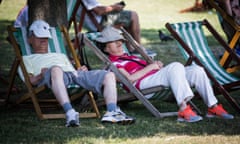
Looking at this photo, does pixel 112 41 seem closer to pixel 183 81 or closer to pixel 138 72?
pixel 138 72

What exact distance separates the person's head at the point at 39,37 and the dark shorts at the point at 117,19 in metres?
2.70

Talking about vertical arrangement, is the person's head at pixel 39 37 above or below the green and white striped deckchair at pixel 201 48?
above

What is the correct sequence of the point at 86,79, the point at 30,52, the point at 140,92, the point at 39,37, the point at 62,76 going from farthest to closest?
the point at 30,52
the point at 39,37
the point at 140,92
the point at 86,79
the point at 62,76

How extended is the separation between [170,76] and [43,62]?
136 centimetres

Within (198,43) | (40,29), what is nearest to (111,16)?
(198,43)

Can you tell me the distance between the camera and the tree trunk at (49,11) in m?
6.90

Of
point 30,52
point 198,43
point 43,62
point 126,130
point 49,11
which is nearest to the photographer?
point 126,130

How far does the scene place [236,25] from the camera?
301 inches

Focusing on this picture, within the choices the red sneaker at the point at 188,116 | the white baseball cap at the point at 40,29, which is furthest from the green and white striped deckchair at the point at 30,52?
the red sneaker at the point at 188,116

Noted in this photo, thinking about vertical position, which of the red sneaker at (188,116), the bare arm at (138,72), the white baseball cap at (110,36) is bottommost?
the red sneaker at (188,116)

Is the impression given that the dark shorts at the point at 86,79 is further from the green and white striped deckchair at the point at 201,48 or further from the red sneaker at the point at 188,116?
the green and white striped deckchair at the point at 201,48

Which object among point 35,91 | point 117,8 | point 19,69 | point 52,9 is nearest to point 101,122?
point 35,91

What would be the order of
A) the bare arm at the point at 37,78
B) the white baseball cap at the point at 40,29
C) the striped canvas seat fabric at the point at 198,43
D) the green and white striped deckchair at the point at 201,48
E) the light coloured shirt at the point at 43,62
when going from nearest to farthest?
the bare arm at the point at 37,78
the light coloured shirt at the point at 43,62
the white baseball cap at the point at 40,29
the green and white striped deckchair at the point at 201,48
the striped canvas seat fabric at the point at 198,43

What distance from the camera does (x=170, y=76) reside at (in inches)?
228
